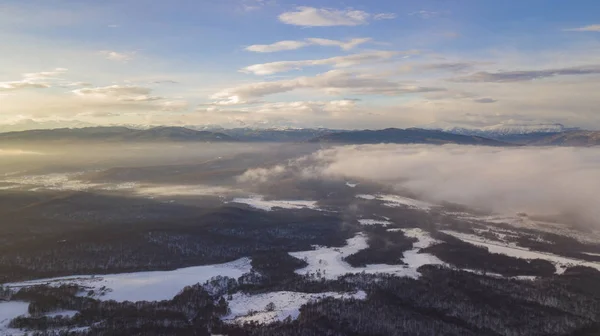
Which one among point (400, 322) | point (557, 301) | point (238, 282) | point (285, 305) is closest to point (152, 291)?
point (238, 282)

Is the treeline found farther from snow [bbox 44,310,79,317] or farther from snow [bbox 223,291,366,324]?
snow [bbox 223,291,366,324]

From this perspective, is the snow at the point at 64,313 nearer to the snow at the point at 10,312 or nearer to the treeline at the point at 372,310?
the treeline at the point at 372,310

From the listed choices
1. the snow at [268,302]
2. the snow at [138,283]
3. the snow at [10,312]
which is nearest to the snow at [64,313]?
the snow at [10,312]

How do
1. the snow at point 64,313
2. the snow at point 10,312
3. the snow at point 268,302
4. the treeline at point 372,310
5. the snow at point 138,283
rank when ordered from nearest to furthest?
the snow at point 10,312 → the treeline at point 372,310 → the snow at point 64,313 → the snow at point 268,302 → the snow at point 138,283

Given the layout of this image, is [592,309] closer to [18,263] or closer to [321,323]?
[321,323]

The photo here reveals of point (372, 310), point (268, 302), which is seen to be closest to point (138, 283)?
point (268, 302)

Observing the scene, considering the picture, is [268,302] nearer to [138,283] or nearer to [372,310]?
[372,310]
